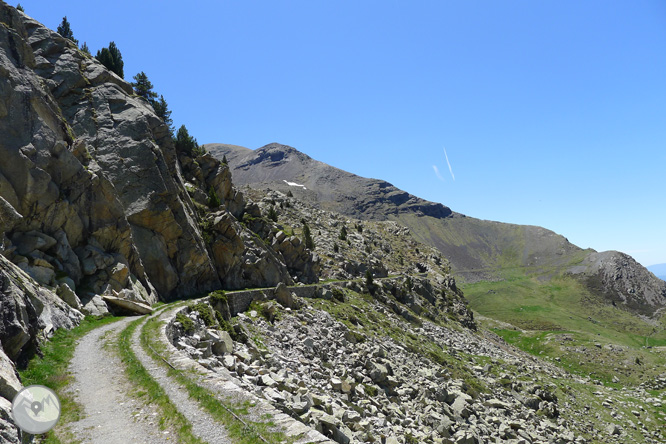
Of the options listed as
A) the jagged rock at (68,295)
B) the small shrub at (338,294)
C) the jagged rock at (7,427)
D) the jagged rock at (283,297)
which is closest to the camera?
the jagged rock at (7,427)

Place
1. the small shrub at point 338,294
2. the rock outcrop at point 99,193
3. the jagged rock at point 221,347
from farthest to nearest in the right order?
A: 1. the small shrub at point 338,294
2. the rock outcrop at point 99,193
3. the jagged rock at point 221,347

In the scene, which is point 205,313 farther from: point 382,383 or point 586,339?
point 586,339

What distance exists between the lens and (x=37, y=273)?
82.4 feet

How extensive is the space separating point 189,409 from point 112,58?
76.3 meters

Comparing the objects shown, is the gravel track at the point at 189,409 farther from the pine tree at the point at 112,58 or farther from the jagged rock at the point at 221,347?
the pine tree at the point at 112,58

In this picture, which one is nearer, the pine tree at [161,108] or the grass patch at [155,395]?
the grass patch at [155,395]

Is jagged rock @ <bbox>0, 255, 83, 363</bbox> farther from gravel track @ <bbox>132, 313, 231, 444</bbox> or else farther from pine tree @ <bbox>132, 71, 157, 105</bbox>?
pine tree @ <bbox>132, 71, 157, 105</bbox>

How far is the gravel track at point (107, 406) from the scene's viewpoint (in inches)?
444

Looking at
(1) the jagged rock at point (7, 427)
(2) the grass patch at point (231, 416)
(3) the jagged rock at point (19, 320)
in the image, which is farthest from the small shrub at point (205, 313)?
(1) the jagged rock at point (7, 427)

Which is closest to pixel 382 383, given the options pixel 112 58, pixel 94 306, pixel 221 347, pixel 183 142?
pixel 221 347

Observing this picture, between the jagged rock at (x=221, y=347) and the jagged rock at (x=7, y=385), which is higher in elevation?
the jagged rock at (x=7, y=385)

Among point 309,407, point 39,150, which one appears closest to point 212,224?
point 39,150

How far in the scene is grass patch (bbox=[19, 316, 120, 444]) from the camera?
11.5m
